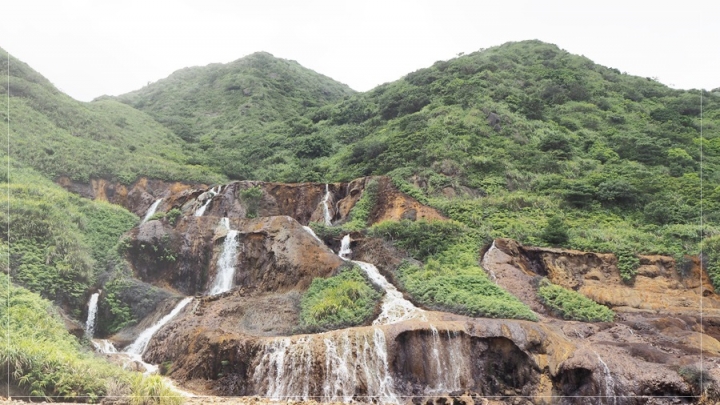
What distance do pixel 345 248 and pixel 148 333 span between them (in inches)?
406

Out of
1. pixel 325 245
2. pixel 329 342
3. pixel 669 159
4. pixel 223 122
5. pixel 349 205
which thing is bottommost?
pixel 329 342

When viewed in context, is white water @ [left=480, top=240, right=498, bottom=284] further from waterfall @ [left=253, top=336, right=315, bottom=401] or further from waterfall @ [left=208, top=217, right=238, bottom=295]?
waterfall @ [left=208, top=217, right=238, bottom=295]

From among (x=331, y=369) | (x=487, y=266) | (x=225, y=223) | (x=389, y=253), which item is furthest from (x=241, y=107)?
(x=331, y=369)

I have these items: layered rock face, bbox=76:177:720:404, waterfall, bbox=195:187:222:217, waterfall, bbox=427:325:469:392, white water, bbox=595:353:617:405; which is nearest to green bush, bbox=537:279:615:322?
layered rock face, bbox=76:177:720:404

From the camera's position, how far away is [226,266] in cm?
2445

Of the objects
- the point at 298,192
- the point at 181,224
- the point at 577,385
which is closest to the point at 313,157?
the point at 298,192

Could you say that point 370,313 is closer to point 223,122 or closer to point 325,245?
point 325,245

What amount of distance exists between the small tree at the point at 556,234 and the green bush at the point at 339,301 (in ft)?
31.7

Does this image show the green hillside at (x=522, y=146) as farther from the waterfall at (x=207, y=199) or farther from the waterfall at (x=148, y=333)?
the waterfall at (x=148, y=333)

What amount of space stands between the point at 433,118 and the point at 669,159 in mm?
18059

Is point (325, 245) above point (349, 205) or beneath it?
beneath

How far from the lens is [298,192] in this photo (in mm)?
33688

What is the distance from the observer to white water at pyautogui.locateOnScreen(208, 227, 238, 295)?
78.0 ft

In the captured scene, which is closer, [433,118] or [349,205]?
[349,205]
